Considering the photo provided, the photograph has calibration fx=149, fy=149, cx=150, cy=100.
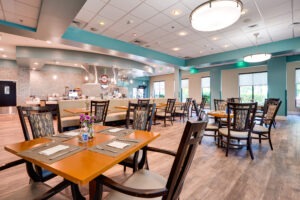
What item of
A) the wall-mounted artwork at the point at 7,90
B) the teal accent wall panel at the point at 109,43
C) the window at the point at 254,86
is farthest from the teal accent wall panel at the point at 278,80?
the wall-mounted artwork at the point at 7,90

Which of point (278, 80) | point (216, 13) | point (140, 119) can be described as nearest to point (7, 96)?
point (140, 119)

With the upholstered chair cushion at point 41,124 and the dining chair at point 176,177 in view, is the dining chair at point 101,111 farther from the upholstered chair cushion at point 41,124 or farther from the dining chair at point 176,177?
the dining chair at point 176,177

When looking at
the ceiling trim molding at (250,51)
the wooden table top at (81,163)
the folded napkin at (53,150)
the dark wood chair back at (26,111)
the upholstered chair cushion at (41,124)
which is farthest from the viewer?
the ceiling trim molding at (250,51)

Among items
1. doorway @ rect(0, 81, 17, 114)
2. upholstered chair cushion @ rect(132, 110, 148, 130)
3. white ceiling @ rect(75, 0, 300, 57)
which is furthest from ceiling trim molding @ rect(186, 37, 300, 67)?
doorway @ rect(0, 81, 17, 114)

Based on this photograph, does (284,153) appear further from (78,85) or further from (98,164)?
(78,85)

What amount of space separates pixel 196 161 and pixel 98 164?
7.47 feet

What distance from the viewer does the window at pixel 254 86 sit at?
977cm

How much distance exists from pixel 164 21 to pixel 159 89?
12.0 m

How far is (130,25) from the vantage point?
4.55 metres

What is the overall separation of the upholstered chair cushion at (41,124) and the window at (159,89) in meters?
14.2

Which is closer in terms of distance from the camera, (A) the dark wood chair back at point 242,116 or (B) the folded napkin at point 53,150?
(B) the folded napkin at point 53,150

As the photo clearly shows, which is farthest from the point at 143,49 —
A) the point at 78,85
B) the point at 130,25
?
the point at 78,85

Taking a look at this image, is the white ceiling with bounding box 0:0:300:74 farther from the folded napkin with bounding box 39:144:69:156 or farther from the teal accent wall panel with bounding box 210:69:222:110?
the teal accent wall panel with bounding box 210:69:222:110

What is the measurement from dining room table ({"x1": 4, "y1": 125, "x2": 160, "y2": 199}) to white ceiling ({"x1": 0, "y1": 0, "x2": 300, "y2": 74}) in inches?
128
